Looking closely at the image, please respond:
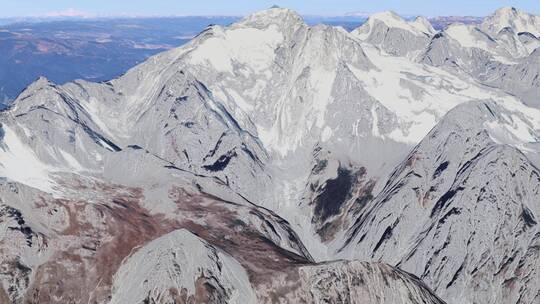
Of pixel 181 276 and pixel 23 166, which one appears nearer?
pixel 181 276

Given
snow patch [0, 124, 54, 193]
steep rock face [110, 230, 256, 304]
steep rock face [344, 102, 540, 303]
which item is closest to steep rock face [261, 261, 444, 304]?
steep rock face [110, 230, 256, 304]

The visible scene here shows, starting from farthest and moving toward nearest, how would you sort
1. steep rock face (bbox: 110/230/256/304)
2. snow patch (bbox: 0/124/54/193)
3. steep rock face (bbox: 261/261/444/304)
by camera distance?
snow patch (bbox: 0/124/54/193)
steep rock face (bbox: 261/261/444/304)
steep rock face (bbox: 110/230/256/304)

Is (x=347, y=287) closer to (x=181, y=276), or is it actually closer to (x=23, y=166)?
(x=181, y=276)

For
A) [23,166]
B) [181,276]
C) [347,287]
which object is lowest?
[347,287]

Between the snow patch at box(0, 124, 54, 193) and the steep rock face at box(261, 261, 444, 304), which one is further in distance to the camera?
the snow patch at box(0, 124, 54, 193)

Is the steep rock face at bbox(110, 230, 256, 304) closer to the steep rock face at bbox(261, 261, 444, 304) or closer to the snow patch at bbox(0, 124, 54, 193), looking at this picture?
the steep rock face at bbox(261, 261, 444, 304)

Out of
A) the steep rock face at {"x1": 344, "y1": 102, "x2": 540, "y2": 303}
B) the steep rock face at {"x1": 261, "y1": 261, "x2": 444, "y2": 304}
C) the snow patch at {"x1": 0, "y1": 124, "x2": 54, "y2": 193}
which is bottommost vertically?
the steep rock face at {"x1": 344, "y1": 102, "x2": 540, "y2": 303}

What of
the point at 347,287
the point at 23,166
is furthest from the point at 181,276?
the point at 23,166

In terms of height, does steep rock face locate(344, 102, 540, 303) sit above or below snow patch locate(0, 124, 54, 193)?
below

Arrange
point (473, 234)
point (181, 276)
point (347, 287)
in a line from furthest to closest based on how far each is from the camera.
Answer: point (473, 234), point (181, 276), point (347, 287)

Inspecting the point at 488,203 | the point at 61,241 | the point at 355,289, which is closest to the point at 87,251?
the point at 61,241

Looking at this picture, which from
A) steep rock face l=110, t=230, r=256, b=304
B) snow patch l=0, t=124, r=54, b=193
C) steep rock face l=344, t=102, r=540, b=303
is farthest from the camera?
snow patch l=0, t=124, r=54, b=193
